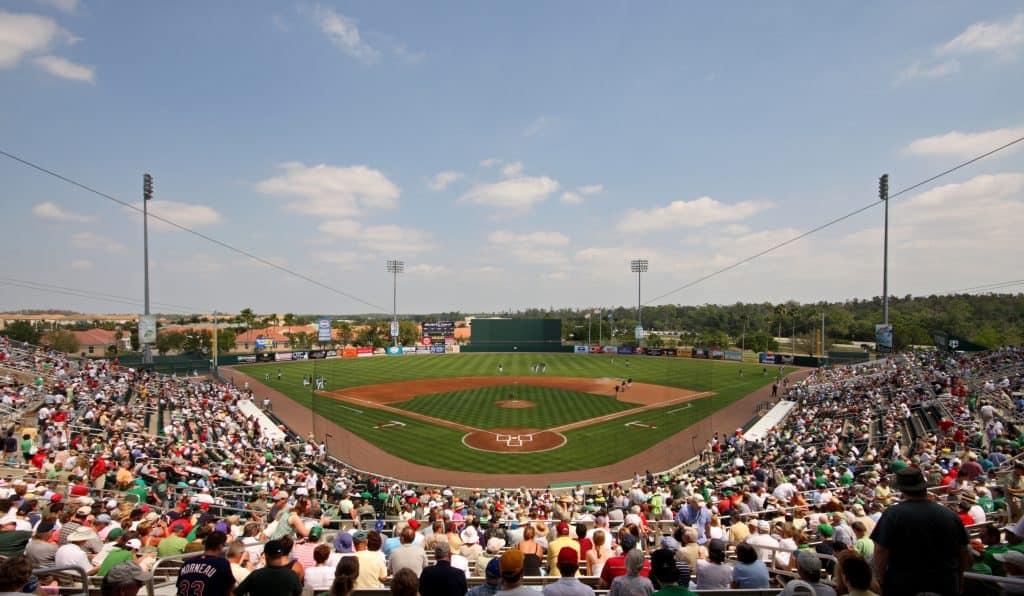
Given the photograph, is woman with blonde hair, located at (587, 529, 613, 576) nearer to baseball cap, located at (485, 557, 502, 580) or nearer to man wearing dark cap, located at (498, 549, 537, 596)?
baseball cap, located at (485, 557, 502, 580)

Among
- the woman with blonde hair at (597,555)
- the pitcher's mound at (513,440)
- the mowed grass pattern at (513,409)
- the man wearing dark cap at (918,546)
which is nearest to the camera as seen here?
the man wearing dark cap at (918,546)

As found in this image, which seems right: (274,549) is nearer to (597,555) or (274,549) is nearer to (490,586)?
(490,586)

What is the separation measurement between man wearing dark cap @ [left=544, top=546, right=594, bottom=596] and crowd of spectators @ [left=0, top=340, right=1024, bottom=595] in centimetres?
2

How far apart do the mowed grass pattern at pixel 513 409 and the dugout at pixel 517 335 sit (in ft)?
115

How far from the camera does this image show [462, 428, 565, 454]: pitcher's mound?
25781 mm

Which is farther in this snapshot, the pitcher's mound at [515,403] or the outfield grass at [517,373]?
the pitcher's mound at [515,403]

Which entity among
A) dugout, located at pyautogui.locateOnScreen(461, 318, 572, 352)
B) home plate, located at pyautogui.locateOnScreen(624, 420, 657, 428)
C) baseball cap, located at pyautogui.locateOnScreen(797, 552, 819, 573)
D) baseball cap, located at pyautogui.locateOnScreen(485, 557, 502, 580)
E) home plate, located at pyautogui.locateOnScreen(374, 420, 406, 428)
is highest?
baseball cap, located at pyautogui.locateOnScreen(797, 552, 819, 573)

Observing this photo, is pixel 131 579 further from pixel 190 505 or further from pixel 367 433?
pixel 367 433

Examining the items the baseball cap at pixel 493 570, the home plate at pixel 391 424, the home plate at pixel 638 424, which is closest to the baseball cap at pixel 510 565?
the baseball cap at pixel 493 570

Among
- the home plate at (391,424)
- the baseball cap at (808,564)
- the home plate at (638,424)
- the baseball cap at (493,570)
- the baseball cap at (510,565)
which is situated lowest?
the home plate at (391,424)

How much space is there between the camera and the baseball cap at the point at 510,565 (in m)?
3.61

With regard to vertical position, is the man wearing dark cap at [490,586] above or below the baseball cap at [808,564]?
below

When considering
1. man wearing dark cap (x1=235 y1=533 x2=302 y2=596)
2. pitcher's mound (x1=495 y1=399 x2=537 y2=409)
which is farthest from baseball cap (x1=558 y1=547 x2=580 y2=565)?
pitcher's mound (x1=495 y1=399 x2=537 y2=409)

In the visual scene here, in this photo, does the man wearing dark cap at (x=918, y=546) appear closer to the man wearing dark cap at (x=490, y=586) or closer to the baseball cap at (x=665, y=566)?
the baseball cap at (x=665, y=566)
